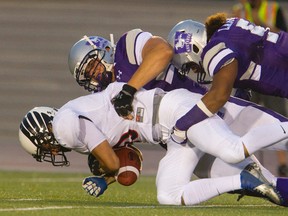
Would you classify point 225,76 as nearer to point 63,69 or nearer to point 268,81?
point 268,81

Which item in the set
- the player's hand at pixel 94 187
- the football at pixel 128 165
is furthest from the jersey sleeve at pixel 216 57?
the player's hand at pixel 94 187

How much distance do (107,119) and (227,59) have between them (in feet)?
3.04

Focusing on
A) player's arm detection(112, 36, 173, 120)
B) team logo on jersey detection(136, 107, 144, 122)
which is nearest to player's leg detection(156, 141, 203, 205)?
team logo on jersey detection(136, 107, 144, 122)

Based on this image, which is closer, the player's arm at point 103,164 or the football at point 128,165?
the player's arm at point 103,164

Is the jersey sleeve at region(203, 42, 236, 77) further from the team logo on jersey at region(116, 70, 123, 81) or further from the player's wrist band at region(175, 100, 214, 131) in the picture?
the team logo on jersey at region(116, 70, 123, 81)

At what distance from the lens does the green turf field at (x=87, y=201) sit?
23.7 feet

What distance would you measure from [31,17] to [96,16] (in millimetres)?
915

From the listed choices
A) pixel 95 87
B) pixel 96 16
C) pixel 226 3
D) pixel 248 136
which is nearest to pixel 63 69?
pixel 96 16

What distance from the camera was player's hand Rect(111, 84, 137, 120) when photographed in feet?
25.8

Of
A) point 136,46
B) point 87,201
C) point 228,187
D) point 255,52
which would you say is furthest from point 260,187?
point 87,201

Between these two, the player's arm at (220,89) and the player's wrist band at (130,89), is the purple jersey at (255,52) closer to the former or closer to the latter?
the player's arm at (220,89)

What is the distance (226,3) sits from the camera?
637 inches

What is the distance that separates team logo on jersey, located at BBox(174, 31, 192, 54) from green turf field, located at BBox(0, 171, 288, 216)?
3.50ft

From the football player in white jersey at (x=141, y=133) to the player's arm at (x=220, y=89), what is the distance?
4.5 inches
